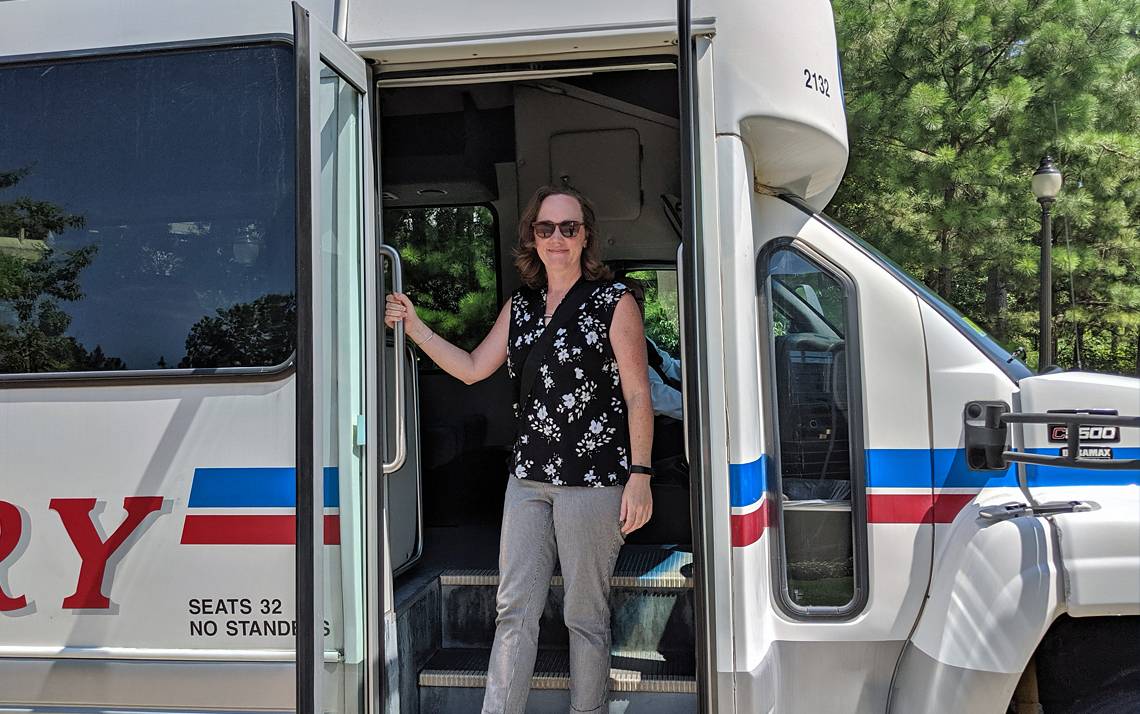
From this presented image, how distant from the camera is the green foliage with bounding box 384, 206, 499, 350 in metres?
4.58

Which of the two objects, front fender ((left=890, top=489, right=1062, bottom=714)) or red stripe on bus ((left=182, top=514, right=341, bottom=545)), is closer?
front fender ((left=890, top=489, right=1062, bottom=714))

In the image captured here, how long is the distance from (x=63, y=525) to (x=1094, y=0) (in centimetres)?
1113

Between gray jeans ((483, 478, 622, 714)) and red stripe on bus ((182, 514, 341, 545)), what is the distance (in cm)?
66

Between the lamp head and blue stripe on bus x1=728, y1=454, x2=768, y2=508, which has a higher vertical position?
the lamp head

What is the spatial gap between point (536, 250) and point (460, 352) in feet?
1.40

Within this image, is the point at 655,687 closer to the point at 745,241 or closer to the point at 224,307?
the point at 745,241

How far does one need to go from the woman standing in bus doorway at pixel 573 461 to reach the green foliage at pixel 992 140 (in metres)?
7.53

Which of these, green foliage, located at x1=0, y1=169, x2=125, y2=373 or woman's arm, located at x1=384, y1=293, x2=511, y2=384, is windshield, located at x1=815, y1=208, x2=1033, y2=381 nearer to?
woman's arm, located at x1=384, y1=293, x2=511, y2=384

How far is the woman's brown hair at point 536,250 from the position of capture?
2850 mm

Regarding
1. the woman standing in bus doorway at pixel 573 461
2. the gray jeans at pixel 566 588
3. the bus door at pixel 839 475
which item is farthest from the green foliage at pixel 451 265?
the bus door at pixel 839 475

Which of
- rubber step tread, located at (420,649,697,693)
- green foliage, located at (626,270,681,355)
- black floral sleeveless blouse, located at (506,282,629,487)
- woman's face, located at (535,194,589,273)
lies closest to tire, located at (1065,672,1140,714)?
rubber step tread, located at (420,649,697,693)

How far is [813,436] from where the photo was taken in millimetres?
2797

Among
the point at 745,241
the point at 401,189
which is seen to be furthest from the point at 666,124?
the point at 745,241

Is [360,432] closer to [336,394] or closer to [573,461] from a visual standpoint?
[336,394]
